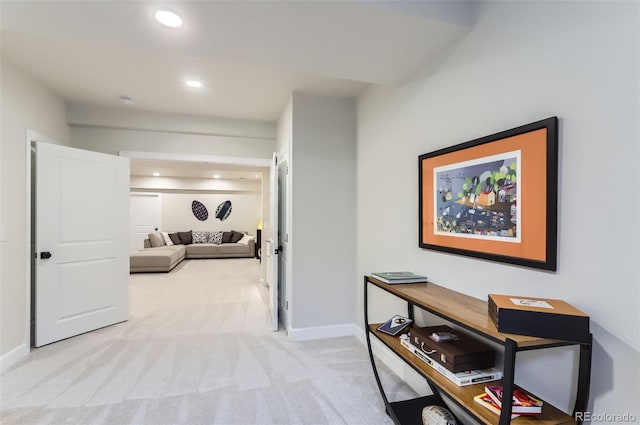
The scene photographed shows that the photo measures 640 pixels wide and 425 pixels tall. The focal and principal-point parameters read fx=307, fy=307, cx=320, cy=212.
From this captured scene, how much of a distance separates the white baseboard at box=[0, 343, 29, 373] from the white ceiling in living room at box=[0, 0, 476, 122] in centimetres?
237

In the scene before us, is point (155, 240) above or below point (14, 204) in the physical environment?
below

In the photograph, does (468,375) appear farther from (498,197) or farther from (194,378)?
(194,378)

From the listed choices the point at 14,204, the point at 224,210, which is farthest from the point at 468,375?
the point at 224,210

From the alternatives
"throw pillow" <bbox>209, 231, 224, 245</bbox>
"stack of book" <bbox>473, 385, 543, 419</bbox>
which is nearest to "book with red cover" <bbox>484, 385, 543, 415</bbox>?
"stack of book" <bbox>473, 385, 543, 419</bbox>

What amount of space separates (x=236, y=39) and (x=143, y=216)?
28.5 feet

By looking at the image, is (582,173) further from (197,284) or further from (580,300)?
(197,284)

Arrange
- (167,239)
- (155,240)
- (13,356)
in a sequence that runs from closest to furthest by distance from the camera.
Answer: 1. (13,356)
2. (155,240)
3. (167,239)

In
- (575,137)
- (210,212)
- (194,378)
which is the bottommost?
(194,378)

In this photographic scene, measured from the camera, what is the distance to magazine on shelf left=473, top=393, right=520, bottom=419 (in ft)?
3.76

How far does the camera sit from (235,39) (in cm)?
171

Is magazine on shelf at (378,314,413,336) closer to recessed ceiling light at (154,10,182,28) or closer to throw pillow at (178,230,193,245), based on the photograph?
recessed ceiling light at (154,10,182,28)

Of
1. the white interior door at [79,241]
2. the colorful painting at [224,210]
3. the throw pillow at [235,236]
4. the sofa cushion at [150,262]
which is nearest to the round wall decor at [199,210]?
the colorful painting at [224,210]

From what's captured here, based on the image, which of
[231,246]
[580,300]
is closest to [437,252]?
[580,300]

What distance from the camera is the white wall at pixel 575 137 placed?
1.00 metres
